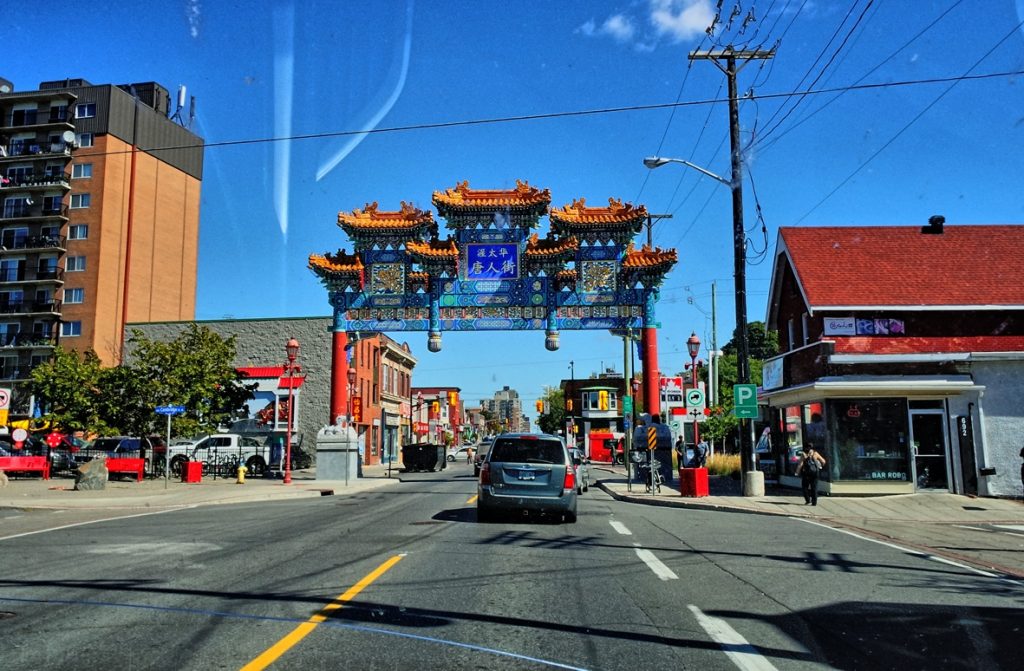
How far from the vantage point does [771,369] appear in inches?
1022

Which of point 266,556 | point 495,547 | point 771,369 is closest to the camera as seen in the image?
point 266,556

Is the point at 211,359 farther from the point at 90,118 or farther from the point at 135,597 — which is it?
the point at 90,118

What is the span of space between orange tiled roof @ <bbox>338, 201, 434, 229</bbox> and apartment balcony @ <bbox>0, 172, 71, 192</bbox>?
39.8m

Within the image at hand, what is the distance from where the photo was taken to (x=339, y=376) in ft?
107

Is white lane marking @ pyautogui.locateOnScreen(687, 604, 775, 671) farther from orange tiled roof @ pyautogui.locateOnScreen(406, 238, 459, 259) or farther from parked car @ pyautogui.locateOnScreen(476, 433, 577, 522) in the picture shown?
orange tiled roof @ pyautogui.locateOnScreen(406, 238, 459, 259)

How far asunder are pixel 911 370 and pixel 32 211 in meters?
64.0

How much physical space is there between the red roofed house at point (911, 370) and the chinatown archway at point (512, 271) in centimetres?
848

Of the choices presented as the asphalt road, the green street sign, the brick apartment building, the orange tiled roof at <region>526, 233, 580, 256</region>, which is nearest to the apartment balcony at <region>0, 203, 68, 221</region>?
the brick apartment building

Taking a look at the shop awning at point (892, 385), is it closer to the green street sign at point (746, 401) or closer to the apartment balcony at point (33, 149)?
the green street sign at point (746, 401)

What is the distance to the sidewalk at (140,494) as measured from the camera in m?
19.4

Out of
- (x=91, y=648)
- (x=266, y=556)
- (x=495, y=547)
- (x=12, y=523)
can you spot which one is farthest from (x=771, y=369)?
(x=91, y=648)

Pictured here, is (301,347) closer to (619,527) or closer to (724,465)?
(724,465)

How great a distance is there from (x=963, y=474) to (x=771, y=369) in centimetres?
687

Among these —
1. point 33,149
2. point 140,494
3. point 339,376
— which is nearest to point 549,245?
point 339,376
